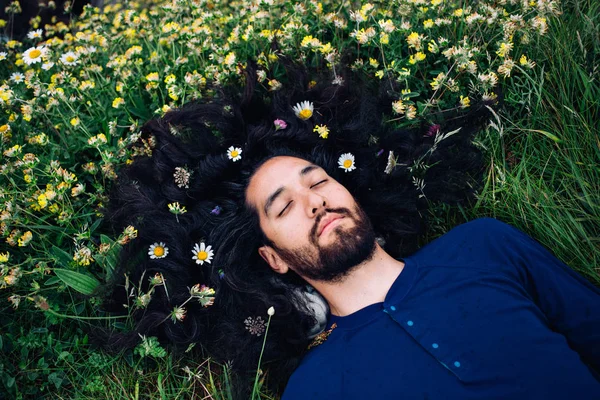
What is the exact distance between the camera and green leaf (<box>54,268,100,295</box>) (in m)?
2.82

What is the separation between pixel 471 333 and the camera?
2.27 m

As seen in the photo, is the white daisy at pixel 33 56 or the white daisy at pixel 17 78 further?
the white daisy at pixel 17 78

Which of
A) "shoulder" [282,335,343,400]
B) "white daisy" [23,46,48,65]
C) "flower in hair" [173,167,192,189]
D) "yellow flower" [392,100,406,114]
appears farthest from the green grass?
"white daisy" [23,46,48,65]

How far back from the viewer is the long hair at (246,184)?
2.88 meters

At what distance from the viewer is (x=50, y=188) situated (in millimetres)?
2879

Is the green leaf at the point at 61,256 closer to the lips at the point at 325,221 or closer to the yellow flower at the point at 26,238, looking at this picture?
the yellow flower at the point at 26,238

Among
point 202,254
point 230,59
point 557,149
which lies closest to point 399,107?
point 557,149

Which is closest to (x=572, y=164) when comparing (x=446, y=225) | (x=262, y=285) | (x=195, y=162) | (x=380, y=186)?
(x=446, y=225)

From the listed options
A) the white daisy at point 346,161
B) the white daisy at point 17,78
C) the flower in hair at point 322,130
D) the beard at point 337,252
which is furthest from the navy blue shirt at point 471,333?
the white daisy at point 17,78

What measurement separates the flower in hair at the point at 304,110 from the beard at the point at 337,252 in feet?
2.67

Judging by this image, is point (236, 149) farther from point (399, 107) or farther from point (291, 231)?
point (399, 107)

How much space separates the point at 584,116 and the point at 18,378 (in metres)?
3.64

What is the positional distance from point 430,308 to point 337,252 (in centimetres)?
52

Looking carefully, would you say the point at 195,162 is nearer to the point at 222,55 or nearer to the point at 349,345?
the point at 222,55
